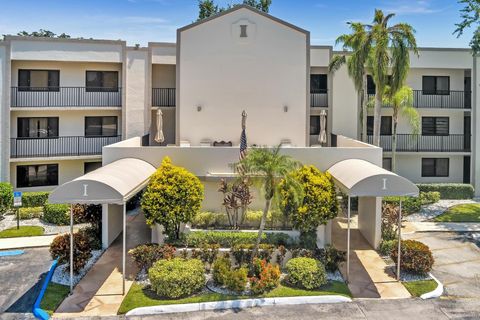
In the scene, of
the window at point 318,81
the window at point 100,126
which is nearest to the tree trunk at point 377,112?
the window at point 318,81

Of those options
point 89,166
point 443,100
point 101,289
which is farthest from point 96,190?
point 443,100

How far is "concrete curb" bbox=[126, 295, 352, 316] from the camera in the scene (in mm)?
14344

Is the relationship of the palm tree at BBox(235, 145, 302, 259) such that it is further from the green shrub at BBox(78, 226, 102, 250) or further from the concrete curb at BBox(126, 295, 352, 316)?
the green shrub at BBox(78, 226, 102, 250)

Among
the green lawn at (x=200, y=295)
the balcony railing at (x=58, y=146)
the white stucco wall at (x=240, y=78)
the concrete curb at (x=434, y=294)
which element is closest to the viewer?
the green lawn at (x=200, y=295)

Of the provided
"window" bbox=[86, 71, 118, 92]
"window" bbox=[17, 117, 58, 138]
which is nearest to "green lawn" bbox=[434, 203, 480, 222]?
"window" bbox=[86, 71, 118, 92]

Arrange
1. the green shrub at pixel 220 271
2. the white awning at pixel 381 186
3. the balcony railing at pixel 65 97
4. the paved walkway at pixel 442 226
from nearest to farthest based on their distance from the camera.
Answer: the green shrub at pixel 220 271 → the white awning at pixel 381 186 → the paved walkway at pixel 442 226 → the balcony railing at pixel 65 97

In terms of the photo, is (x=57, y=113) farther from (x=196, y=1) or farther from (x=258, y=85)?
(x=196, y=1)

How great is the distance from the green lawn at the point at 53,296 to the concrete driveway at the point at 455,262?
13.8 metres

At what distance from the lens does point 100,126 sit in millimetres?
31281

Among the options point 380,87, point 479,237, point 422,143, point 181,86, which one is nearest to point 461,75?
point 422,143

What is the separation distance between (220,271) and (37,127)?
2016 centimetres

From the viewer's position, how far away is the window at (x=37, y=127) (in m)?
29.4

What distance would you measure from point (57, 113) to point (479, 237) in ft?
89.2

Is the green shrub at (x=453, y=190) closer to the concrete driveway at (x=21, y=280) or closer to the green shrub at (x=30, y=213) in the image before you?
the concrete driveway at (x=21, y=280)
